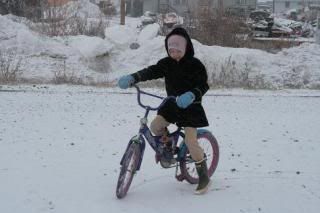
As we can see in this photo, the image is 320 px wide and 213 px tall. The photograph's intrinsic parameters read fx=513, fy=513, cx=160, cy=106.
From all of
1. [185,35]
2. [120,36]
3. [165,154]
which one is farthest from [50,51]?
[185,35]

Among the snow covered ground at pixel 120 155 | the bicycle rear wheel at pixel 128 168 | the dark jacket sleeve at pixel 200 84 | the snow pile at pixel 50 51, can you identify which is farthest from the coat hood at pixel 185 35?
the snow pile at pixel 50 51

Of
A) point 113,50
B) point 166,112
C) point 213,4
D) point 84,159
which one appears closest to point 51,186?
point 84,159

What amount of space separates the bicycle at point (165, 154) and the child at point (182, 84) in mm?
112

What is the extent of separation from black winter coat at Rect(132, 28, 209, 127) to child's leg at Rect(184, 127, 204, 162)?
0.06m

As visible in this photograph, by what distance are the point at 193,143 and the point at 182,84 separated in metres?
0.56

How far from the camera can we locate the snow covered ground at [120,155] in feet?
15.2

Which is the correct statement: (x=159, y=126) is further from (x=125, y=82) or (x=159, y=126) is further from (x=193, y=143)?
(x=125, y=82)

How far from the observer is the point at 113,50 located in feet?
45.6

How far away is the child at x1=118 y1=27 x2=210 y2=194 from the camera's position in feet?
15.0

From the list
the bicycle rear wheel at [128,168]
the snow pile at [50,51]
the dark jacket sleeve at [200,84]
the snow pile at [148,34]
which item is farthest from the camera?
the snow pile at [148,34]

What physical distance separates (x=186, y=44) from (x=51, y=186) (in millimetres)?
1838

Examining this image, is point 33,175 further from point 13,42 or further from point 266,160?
point 13,42

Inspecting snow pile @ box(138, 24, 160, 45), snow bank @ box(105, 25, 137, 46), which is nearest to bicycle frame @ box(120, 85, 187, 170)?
snow bank @ box(105, 25, 137, 46)

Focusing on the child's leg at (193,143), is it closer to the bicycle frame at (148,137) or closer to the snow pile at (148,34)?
the bicycle frame at (148,137)
